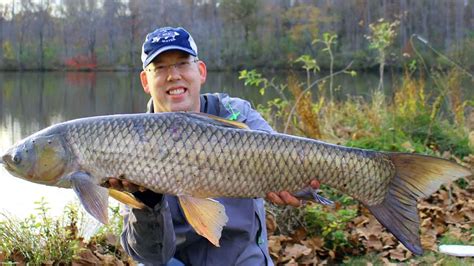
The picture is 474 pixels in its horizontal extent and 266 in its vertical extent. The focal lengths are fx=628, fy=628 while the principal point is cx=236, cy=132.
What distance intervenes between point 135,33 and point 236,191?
1599 inches

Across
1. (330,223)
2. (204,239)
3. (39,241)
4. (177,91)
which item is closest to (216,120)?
(177,91)

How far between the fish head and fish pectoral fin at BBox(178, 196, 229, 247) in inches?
18.2

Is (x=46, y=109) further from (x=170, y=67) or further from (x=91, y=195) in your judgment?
(x=91, y=195)

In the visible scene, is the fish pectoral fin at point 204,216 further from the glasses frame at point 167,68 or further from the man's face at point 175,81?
the glasses frame at point 167,68

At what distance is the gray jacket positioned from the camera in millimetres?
2655

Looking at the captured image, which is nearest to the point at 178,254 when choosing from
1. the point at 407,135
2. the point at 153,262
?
the point at 153,262

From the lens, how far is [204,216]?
2342 mm

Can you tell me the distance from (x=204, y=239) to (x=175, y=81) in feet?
2.42

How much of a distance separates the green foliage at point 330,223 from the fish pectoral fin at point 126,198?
197 cm

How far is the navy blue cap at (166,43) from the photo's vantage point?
2.85 m

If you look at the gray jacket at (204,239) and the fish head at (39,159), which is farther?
the gray jacket at (204,239)

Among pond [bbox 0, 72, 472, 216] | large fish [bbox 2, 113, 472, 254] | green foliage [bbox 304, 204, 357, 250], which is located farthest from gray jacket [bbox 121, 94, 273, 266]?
pond [bbox 0, 72, 472, 216]

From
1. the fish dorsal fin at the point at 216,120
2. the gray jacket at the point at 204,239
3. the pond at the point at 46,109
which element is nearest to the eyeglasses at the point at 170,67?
the gray jacket at the point at 204,239

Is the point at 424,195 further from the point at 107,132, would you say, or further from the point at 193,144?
the point at 107,132
